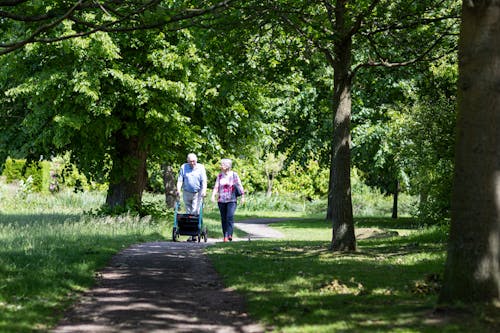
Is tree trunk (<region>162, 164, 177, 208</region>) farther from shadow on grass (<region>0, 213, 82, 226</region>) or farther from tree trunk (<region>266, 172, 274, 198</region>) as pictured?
tree trunk (<region>266, 172, 274, 198</region>)

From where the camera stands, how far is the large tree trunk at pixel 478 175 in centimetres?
707

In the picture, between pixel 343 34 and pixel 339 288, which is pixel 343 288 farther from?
pixel 343 34

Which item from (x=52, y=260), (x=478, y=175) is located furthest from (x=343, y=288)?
(x=52, y=260)

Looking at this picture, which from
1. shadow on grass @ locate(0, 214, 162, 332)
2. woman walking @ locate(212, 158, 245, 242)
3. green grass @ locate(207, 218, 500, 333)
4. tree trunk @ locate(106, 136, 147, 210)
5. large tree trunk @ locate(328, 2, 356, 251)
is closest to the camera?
green grass @ locate(207, 218, 500, 333)

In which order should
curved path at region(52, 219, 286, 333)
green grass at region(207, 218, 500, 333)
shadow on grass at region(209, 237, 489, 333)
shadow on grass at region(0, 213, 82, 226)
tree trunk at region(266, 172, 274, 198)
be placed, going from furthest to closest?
tree trunk at region(266, 172, 274, 198)
shadow on grass at region(0, 213, 82, 226)
curved path at region(52, 219, 286, 333)
shadow on grass at region(209, 237, 489, 333)
green grass at region(207, 218, 500, 333)

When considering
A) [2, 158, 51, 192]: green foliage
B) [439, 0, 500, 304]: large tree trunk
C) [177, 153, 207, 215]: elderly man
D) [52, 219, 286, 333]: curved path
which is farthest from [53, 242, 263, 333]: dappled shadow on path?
[2, 158, 51, 192]: green foliage

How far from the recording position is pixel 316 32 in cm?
1224

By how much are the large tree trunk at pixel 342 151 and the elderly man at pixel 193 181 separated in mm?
3871

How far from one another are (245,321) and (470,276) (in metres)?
2.27

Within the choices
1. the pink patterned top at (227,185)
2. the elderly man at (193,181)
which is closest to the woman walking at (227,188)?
the pink patterned top at (227,185)

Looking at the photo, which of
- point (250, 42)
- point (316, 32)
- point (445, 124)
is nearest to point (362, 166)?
point (445, 124)

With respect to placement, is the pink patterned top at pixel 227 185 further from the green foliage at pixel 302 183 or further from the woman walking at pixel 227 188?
the green foliage at pixel 302 183

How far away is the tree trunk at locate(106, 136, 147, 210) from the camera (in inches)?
896

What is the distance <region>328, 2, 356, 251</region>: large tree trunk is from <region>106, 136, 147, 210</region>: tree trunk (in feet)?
31.8
